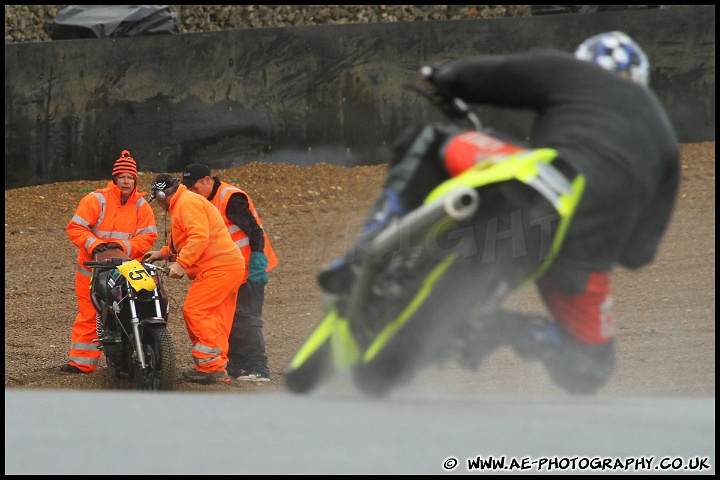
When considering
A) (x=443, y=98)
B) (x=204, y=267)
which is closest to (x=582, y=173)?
(x=443, y=98)

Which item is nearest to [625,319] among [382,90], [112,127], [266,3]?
[382,90]

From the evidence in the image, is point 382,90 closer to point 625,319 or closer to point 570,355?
point 625,319

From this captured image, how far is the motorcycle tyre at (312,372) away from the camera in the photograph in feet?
15.7

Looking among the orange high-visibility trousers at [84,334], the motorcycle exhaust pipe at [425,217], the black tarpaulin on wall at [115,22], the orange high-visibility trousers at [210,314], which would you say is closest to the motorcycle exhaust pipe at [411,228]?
the motorcycle exhaust pipe at [425,217]

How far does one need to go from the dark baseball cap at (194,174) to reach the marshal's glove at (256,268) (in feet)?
2.58

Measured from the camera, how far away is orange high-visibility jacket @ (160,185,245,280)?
8602mm

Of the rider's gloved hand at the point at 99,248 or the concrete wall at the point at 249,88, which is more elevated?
the concrete wall at the point at 249,88

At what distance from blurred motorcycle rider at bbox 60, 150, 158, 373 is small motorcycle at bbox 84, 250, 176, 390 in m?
0.61

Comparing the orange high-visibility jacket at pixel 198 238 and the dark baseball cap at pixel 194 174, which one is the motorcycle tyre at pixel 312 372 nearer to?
the orange high-visibility jacket at pixel 198 238

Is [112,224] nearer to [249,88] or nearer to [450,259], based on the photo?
[450,259]

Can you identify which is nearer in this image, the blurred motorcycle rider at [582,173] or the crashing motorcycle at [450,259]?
the crashing motorcycle at [450,259]

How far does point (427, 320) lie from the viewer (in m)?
4.57

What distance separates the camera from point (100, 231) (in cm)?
927

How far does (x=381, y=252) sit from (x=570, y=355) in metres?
0.98
